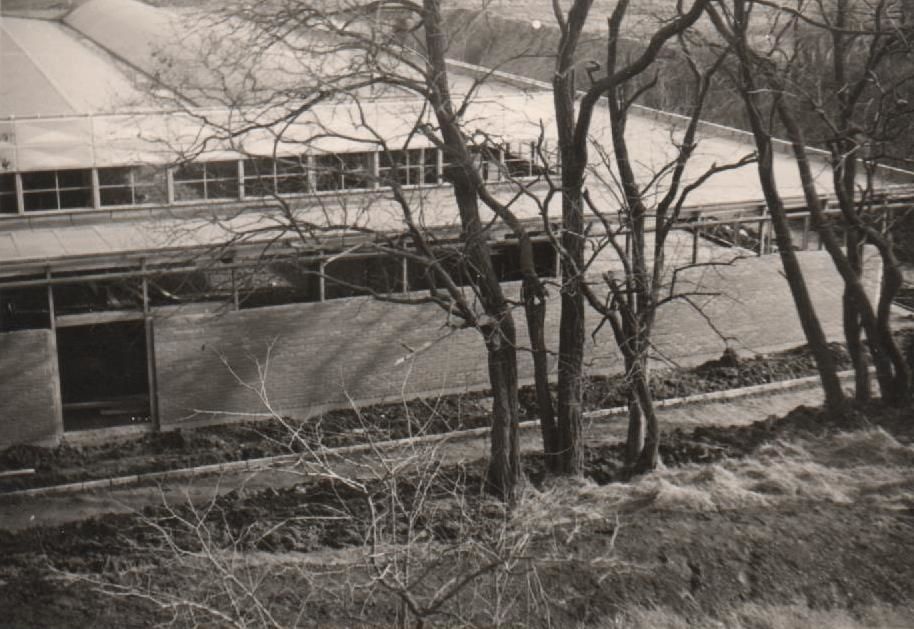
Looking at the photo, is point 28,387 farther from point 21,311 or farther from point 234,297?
point 234,297

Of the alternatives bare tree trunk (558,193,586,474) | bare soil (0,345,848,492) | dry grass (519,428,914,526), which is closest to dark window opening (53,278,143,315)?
bare soil (0,345,848,492)

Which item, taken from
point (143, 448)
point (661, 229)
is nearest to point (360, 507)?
point (143, 448)

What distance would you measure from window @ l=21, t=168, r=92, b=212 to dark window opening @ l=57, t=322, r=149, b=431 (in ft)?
10.8

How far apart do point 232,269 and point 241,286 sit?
95cm

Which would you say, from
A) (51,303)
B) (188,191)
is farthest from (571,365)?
(188,191)

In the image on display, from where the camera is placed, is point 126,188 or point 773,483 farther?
point 126,188

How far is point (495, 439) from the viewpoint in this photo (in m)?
18.0

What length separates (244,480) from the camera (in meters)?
17.2

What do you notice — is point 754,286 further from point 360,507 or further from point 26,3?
point 26,3

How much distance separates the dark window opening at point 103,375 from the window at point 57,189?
329 cm

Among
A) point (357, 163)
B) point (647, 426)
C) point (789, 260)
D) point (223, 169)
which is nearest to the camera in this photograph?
point (647, 426)

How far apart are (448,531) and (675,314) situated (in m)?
8.98

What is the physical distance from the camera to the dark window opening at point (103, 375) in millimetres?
20984

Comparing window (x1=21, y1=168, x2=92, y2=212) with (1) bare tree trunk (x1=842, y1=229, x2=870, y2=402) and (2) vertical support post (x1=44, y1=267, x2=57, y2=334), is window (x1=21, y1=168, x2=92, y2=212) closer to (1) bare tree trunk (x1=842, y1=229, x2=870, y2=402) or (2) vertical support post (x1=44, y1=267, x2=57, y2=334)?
(2) vertical support post (x1=44, y1=267, x2=57, y2=334)
